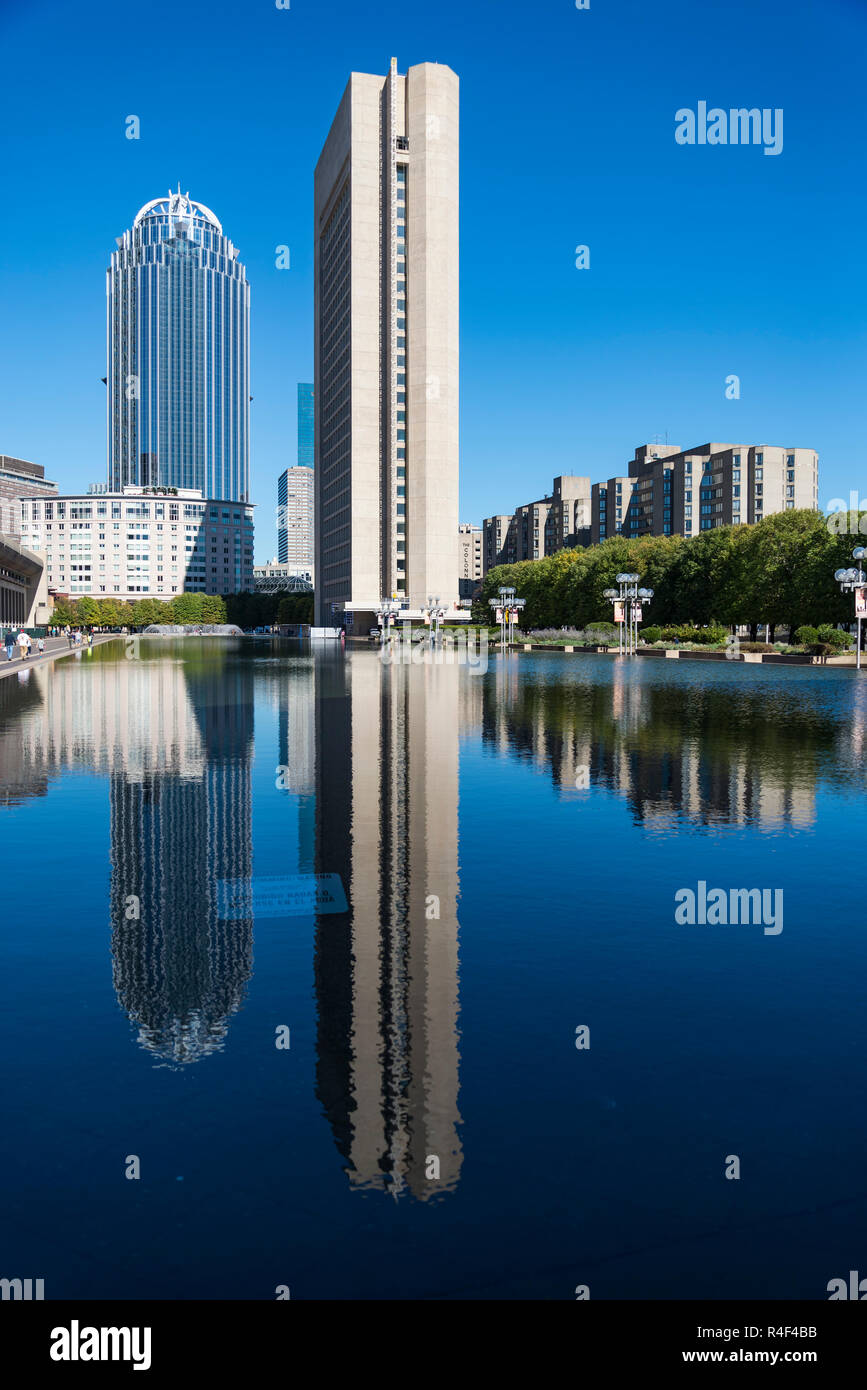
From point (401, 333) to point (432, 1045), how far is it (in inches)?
5218

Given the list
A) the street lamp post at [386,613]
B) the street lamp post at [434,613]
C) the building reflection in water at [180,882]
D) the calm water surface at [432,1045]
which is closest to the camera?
the calm water surface at [432,1045]

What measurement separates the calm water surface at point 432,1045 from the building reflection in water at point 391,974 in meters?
0.03

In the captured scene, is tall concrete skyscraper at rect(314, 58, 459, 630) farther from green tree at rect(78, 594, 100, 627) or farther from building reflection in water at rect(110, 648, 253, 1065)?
building reflection in water at rect(110, 648, 253, 1065)

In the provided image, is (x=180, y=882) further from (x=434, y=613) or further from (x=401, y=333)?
(x=401, y=333)

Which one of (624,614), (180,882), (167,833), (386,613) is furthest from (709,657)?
(180,882)

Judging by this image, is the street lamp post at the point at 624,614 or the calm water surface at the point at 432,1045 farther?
the street lamp post at the point at 624,614

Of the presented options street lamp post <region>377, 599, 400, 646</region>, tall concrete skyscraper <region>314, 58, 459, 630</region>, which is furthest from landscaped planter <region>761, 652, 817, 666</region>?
tall concrete skyscraper <region>314, 58, 459, 630</region>

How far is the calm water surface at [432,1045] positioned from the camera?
15.0 feet

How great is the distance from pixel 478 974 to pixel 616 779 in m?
9.93

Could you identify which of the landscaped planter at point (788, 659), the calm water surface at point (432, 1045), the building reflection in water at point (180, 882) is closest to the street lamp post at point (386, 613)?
the landscaped planter at point (788, 659)

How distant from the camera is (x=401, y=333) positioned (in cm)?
12950

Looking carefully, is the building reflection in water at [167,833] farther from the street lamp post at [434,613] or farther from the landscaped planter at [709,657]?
the street lamp post at [434,613]

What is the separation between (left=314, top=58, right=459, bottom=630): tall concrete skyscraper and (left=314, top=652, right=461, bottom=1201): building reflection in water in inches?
4364

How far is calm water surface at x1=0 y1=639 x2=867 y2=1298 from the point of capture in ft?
15.0
